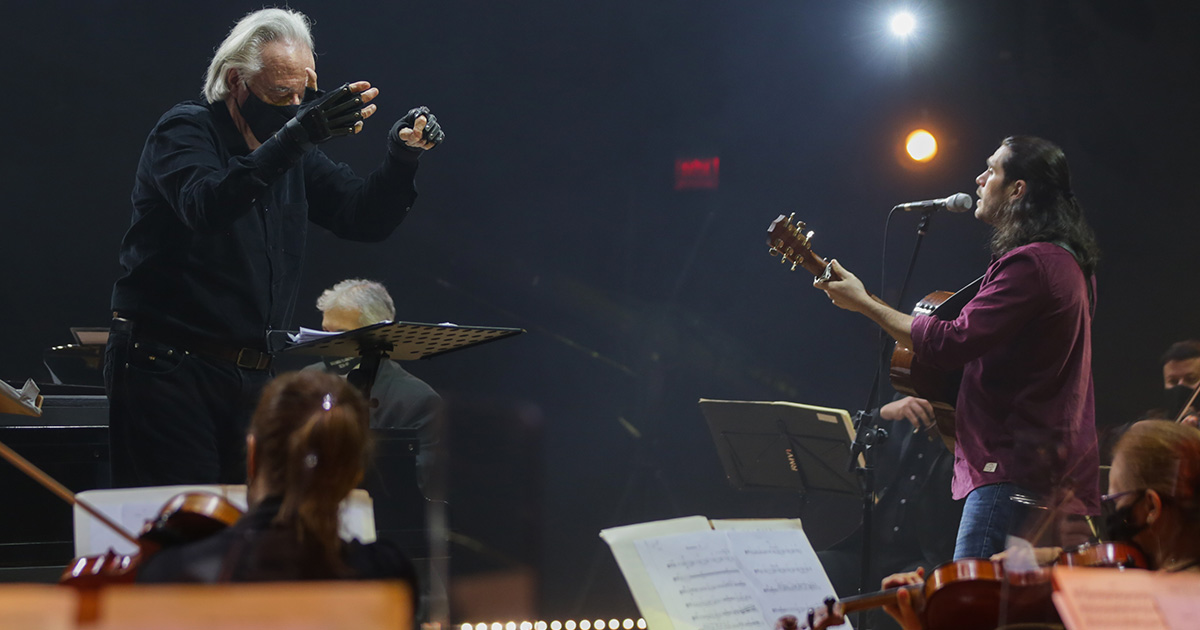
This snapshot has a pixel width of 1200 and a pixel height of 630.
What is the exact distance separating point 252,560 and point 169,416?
1.02 meters

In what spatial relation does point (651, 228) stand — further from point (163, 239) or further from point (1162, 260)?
point (163, 239)

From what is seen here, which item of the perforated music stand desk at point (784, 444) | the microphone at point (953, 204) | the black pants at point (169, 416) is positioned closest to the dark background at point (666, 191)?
the perforated music stand desk at point (784, 444)

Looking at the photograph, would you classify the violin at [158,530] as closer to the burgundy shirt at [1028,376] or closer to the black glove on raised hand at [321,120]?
the black glove on raised hand at [321,120]

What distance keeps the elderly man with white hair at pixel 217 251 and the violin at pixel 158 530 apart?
727mm

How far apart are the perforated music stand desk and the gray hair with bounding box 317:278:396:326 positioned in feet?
4.42

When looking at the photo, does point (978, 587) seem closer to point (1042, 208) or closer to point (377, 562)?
point (377, 562)

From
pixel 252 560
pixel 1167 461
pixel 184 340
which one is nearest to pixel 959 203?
pixel 1167 461

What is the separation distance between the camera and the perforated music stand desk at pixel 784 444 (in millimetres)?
3727

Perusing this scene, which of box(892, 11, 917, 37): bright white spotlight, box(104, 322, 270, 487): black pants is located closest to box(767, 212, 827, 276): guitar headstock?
box(104, 322, 270, 487): black pants

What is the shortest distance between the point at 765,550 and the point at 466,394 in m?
3.09

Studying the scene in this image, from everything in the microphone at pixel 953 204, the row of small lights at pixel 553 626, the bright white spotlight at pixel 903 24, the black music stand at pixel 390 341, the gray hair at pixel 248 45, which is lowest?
the row of small lights at pixel 553 626

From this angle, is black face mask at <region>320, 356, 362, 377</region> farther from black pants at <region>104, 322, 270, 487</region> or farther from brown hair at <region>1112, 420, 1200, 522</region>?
brown hair at <region>1112, 420, 1200, 522</region>

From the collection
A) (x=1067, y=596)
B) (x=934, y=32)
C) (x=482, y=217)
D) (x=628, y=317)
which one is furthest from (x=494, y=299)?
(x=1067, y=596)

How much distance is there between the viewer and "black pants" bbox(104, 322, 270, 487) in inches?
83.0
